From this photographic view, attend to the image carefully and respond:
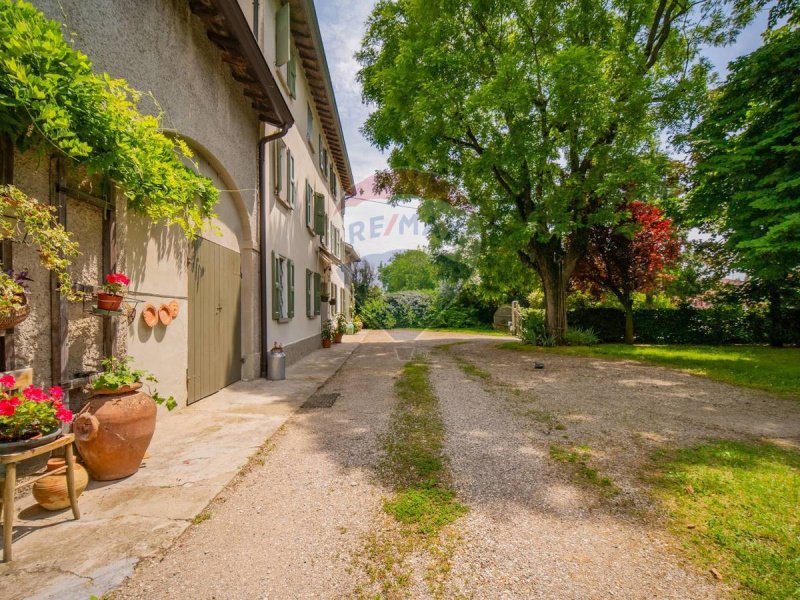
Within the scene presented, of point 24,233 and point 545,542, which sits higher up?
point 24,233

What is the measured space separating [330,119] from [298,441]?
1177cm

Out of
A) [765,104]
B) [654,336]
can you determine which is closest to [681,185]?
[765,104]

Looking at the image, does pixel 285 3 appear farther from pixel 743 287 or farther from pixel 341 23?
pixel 743 287

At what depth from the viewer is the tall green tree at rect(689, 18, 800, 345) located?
21.0ft

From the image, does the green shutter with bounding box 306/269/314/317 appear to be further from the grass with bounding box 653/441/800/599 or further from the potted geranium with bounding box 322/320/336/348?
the grass with bounding box 653/441/800/599

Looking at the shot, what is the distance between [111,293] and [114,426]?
1.13 meters

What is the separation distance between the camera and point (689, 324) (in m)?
14.1

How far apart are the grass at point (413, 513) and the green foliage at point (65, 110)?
321cm

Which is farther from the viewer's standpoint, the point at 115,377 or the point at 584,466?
the point at 584,466

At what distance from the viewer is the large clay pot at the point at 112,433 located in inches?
105

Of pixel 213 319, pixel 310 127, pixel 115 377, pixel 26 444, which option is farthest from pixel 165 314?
pixel 310 127

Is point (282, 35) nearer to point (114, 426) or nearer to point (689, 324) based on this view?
point (114, 426)

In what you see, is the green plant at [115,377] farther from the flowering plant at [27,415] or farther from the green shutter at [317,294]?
the green shutter at [317,294]

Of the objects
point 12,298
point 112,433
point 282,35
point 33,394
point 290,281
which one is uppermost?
point 282,35
